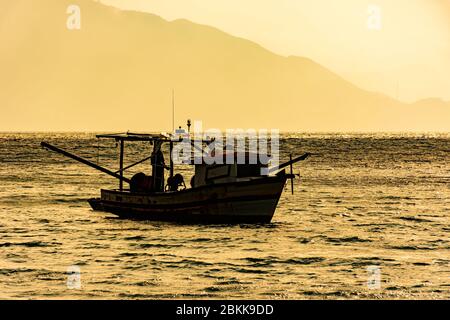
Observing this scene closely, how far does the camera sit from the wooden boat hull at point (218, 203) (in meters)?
42.2

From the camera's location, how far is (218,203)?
141 ft

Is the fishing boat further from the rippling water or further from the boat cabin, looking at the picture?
the rippling water

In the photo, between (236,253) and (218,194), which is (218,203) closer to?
(218,194)

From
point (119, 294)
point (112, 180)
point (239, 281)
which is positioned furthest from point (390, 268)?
point (112, 180)

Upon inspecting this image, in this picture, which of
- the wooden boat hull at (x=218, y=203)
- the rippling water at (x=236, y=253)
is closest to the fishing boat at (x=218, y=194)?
the wooden boat hull at (x=218, y=203)

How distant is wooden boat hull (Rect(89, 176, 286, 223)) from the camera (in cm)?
4219

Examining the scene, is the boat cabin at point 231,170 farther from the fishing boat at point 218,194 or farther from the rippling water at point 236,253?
the rippling water at point 236,253

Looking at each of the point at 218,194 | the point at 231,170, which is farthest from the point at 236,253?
the point at 231,170

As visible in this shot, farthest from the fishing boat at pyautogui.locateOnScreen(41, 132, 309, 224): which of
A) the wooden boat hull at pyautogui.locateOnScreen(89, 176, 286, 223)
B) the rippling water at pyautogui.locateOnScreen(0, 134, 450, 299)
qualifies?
the rippling water at pyautogui.locateOnScreen(0, 134, 450, 299)

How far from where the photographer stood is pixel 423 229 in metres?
45.1

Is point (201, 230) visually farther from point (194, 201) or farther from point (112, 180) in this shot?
point (112, 180)
